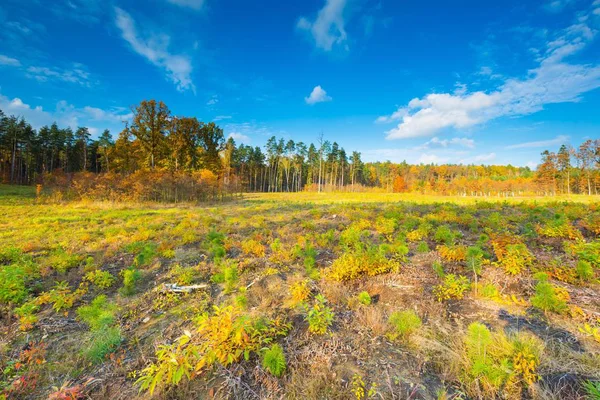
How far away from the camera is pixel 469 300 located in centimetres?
416

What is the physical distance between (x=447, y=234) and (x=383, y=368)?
5107mm

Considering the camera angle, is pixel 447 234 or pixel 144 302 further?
pixel 447 234

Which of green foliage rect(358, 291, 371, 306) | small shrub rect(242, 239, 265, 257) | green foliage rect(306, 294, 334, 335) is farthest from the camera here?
small shrub rect(242, 239, 265, 257)

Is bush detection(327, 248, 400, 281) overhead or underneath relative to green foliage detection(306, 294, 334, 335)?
overhead

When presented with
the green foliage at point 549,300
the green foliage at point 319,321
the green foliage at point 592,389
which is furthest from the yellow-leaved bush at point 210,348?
the green foliage at point 549,300

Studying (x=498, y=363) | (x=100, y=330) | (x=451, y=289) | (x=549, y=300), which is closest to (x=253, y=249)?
(x=100, y=330)

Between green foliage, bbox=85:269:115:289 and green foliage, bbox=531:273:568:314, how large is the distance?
7.86 m

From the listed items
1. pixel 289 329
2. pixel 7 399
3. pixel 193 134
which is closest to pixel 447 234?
pixel 289 329

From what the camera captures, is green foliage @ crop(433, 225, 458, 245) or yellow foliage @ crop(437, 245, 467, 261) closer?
yellow foliage @ crop(437, 245, 467, 261)

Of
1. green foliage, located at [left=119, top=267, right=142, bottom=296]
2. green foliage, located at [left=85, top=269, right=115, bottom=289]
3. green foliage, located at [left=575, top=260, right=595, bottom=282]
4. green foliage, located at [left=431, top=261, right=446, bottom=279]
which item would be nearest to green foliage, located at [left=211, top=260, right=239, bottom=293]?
green foliage, located at [left=119, top=267, right=142, bottom=296]

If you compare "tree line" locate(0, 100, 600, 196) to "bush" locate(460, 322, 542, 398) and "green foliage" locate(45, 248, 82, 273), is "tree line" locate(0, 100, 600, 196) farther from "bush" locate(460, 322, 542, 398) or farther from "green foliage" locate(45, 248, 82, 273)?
"bush" locate(460, 322, 542, 398)

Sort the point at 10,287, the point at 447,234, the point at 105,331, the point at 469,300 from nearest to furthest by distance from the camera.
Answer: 1. the point at 105,331
2. the point at 469,300
3. the point at 10,287
4. the point at 447,234

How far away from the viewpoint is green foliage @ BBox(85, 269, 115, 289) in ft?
17.2

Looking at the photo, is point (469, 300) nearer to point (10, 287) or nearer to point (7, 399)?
point (7, 399)
